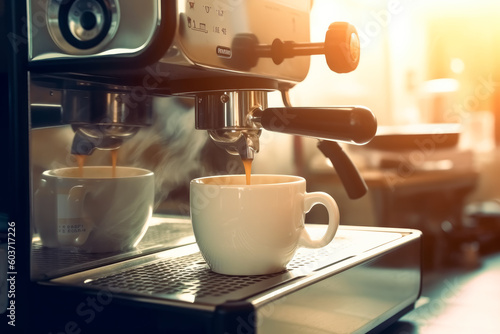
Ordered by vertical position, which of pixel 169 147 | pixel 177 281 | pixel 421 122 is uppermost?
pixel 421 122

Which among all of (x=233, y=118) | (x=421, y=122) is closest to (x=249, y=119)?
(x=233, y=118)

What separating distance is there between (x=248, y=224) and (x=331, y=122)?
0.34 ft

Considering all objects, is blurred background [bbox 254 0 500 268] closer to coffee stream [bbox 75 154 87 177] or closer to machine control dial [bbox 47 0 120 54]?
coffee stream [bbox 75 154 87 177]

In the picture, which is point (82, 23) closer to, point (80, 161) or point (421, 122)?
point (80, 161)

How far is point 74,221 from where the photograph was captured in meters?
0.55

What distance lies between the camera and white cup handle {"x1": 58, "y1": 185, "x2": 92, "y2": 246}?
54 cm

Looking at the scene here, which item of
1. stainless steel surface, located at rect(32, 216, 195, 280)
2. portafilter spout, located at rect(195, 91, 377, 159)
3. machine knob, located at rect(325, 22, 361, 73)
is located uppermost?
machine knob, located at rect(325, 22, 361, 73)

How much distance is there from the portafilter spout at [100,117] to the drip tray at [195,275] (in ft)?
0.37

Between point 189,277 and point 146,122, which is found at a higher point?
point 146,122

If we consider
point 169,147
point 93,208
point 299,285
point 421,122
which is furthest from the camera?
point 421,122

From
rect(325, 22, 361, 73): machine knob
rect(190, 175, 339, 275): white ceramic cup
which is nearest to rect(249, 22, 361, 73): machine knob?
rect(325, 22, 361, 73): machine knob

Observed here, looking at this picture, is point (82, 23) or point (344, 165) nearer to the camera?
point (82, 23)

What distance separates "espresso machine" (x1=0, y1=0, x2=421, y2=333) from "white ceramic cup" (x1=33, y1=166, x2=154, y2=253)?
0.05 ft

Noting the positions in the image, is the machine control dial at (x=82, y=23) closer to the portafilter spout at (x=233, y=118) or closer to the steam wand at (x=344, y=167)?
the portafilter spout at (x=233, y=118)
